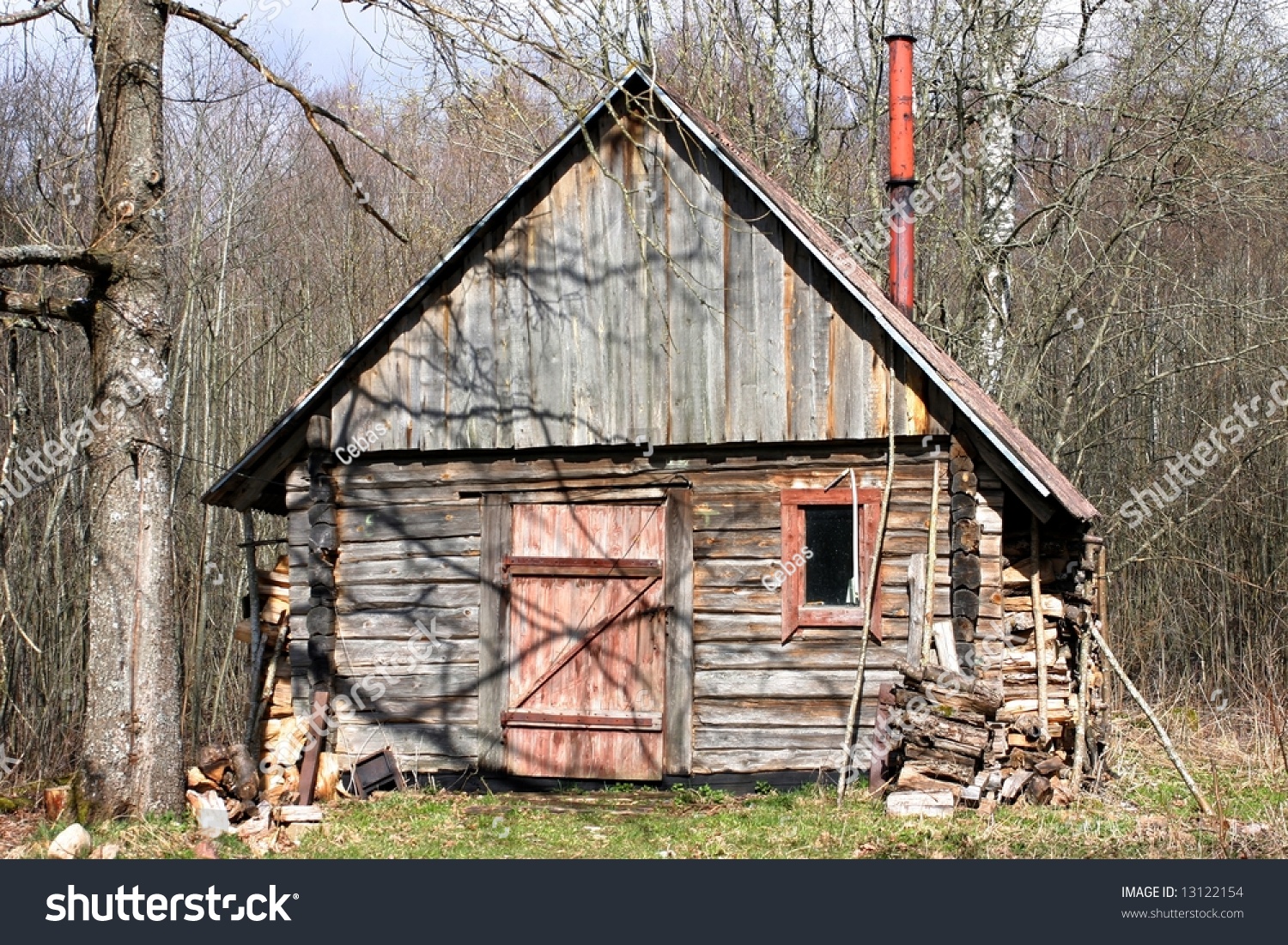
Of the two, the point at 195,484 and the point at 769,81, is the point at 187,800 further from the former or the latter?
Answer: the point at 769,81

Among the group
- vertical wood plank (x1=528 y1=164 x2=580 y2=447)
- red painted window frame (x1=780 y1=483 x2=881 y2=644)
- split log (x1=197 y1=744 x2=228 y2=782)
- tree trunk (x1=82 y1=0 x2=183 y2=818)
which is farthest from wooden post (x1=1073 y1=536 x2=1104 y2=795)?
tree trunk (x1=82 y1=0 x2=183 y2=818)

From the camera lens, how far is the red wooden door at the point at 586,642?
36.2 ft

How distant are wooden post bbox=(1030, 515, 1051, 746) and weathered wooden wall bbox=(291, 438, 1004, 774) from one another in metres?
0.51

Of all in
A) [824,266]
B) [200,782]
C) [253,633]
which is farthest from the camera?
[253,633]

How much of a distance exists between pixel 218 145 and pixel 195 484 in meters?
4.81

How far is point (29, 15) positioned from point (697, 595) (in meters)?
6.43

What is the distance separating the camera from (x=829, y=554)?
1086 centimetres

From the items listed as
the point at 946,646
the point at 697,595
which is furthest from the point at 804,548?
the point at 946,646

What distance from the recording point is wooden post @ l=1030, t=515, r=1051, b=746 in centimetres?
1066

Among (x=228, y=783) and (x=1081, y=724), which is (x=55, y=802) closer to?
(x=228, y=783)

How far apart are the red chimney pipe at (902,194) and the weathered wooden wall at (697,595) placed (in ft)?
10.3

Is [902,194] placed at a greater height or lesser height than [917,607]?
greater

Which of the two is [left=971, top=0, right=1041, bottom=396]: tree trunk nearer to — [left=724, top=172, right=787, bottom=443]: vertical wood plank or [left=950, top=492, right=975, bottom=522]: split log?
[left=724, top=172, right=787, bottom=443]: vertical wood plank

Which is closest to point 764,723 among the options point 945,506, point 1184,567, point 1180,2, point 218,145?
point 945,506
